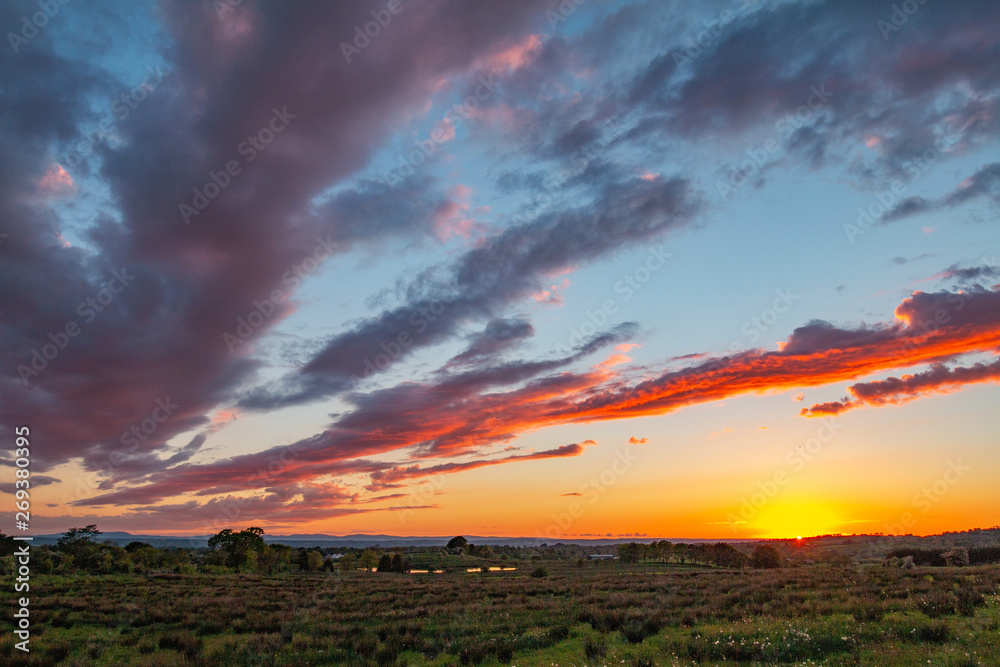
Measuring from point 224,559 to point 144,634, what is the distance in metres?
71.8

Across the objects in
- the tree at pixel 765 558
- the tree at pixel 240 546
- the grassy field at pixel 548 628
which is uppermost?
the grassy field at pixel 548 628

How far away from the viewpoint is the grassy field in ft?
52.3

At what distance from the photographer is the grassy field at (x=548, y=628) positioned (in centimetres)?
1595

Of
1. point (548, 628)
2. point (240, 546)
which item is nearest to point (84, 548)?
point (240, 546)

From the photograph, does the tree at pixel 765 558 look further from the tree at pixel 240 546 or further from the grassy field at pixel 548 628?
the tree at pixel 240 546

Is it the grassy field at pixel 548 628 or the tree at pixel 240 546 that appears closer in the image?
the grassy field at pixel 548 628

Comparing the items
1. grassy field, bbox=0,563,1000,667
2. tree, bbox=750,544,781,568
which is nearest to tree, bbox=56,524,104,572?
grassy field, bbox=0,563,1000,667

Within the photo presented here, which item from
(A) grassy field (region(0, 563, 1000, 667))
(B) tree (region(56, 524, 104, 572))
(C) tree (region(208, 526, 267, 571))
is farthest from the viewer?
(C) tree (region(208, 526, 267, 571))

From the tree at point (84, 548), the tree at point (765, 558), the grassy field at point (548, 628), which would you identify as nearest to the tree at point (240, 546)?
the tree at point (84, 548)

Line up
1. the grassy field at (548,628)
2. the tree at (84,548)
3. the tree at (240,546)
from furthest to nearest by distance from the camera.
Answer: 1. the tree at (240,546)
2. the tree at (84,548)
3. the grassy field at (548,628)

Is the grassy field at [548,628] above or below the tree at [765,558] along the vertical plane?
above

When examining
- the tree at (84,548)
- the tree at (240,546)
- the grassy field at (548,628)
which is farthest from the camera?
the tree at (240,546)

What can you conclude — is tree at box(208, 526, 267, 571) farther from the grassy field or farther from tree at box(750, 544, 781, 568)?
tree at box(750, 544, 781, 568)

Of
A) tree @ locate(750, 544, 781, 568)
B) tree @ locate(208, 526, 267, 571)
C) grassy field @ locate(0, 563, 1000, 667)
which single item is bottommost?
tree @ locate(750, 544, 781, 568)
